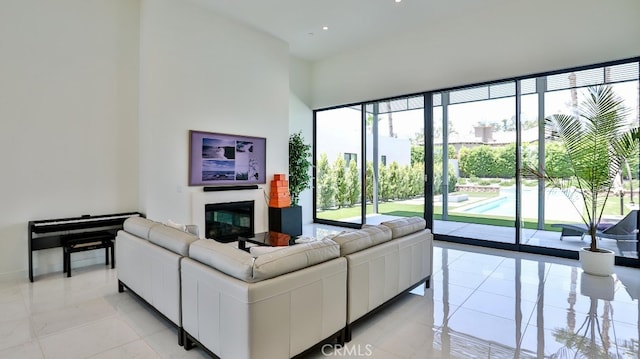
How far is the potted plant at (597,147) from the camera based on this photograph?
4.21 m

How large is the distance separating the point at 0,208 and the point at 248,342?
4322 millimetres

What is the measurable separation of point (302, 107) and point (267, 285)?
6642 mm

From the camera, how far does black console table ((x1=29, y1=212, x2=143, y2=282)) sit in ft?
13.6

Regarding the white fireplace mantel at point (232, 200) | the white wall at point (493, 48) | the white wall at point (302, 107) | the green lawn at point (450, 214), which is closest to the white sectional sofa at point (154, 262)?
the white fireplace mantel at point (232, 200)

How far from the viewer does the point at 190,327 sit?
7.90 feet

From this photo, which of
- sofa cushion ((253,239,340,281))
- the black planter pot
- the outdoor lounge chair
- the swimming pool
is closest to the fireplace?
the black planter pot

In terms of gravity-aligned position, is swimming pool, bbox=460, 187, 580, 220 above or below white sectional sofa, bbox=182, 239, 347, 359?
above

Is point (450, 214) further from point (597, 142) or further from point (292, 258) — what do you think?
point (292, 258)

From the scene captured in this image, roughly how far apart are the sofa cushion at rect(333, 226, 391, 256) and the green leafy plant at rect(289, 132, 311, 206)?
4.43m

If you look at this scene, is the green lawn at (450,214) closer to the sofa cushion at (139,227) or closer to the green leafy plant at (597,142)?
the green leafy plant at (597,142)

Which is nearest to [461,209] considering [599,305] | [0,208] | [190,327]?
A: [599,305]

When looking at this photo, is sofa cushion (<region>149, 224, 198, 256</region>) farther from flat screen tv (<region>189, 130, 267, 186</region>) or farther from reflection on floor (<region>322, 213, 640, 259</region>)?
reflection on floor (<region>322, 213, 640, 259</region>)

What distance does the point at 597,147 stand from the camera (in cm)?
434

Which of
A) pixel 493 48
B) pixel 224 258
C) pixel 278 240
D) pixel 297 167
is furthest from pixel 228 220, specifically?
pixel 493 48
